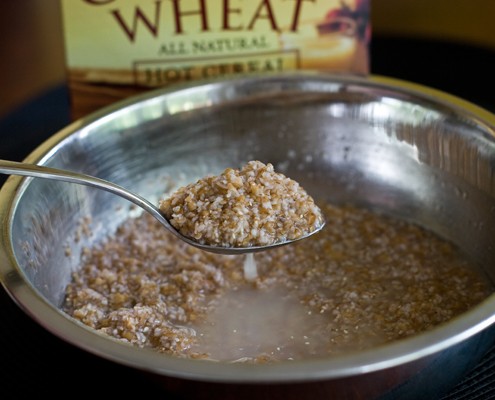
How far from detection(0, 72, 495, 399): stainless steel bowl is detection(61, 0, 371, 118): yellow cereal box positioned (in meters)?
0.09

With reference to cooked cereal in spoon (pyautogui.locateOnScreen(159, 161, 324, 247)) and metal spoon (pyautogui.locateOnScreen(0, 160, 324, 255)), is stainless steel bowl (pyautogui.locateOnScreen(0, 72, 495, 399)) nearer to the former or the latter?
metal spoon (pyautogui.locateOnScreen(0, 160, 324, 255))

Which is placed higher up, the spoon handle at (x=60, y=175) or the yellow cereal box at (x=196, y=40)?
the yellow cereal box at (x=196, y=40)

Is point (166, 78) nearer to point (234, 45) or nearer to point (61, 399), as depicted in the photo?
point (234, 45)

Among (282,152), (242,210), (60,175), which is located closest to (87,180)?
(60,175)

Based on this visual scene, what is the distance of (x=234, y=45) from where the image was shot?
139 centimetres

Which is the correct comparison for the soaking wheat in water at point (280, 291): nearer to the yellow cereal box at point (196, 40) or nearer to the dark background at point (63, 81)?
the dark background at point (63, 81)

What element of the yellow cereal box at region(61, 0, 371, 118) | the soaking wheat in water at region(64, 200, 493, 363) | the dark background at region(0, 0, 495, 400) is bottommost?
the soaking wheat in water at region(64, 200, 493, 363)

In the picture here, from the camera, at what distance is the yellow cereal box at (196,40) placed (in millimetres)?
1354

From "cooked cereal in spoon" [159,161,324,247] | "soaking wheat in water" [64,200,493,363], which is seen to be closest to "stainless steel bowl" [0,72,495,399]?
"soaking wheat in water" [64,200,493,363]

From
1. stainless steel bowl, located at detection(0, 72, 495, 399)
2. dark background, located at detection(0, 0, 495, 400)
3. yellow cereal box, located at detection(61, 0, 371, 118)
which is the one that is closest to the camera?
dark background, located at detection(0, 0, 495, 400)

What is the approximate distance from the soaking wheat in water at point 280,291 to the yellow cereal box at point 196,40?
29 centimetres

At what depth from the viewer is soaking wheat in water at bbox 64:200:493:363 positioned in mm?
1005

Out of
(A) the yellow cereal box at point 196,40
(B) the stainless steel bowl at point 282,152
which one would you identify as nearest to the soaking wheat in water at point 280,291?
(B) the stainless steel bowl at point 282,152

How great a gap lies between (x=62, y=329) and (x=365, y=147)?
682 millimetres
